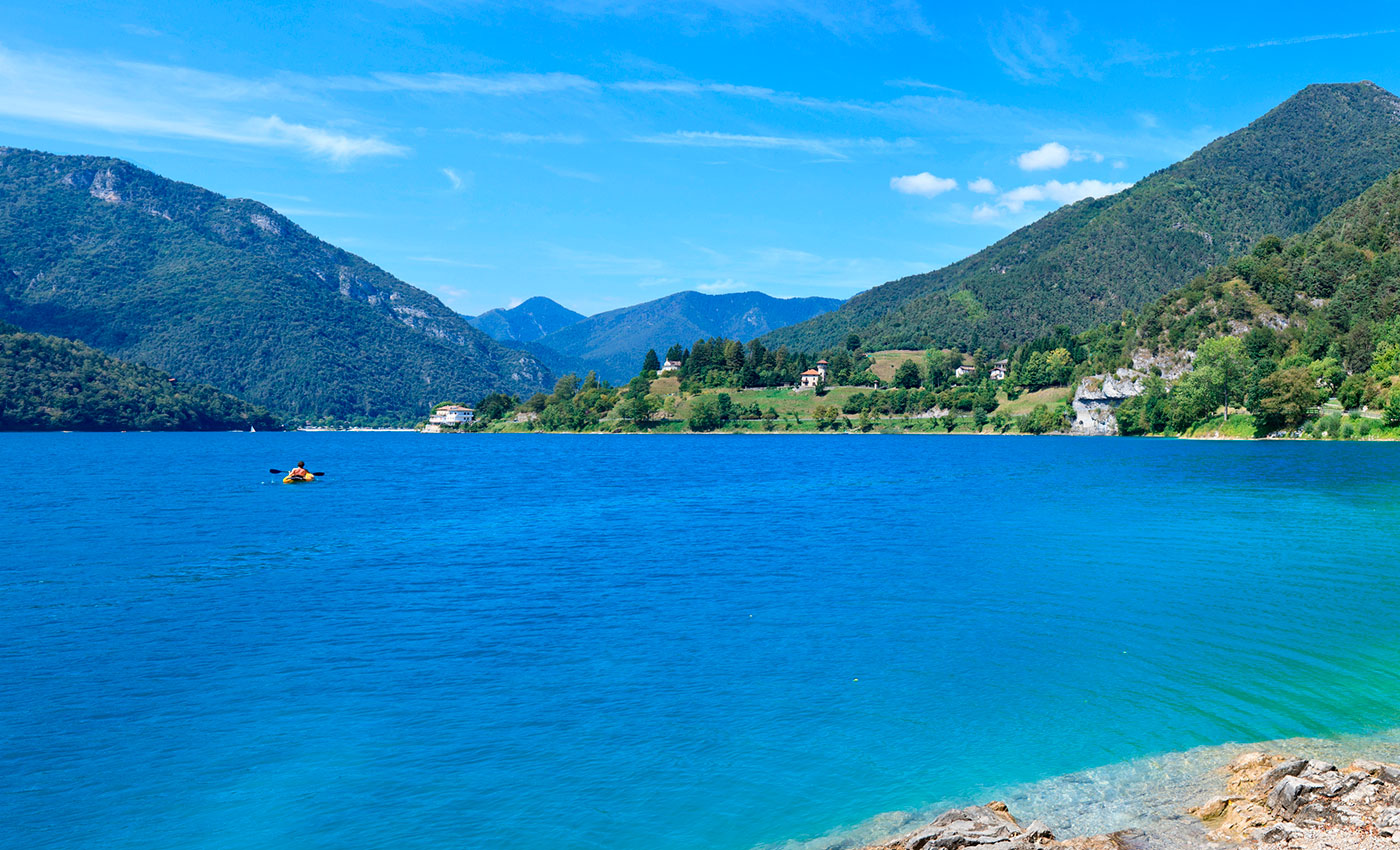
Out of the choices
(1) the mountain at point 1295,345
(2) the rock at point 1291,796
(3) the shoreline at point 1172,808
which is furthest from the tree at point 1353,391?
(2) the rock at point 1291,796

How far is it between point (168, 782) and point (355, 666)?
6902mm

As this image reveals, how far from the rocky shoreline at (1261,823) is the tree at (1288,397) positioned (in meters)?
152

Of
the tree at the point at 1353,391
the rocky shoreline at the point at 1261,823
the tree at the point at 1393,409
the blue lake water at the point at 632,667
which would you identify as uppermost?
the tree at the point at 1353,391

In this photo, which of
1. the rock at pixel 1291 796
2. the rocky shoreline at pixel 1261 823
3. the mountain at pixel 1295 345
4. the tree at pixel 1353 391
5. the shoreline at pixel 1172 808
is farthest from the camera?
the mountain at pixel 1295 345

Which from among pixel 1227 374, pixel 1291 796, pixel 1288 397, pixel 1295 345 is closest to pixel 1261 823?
pixel 1291 796

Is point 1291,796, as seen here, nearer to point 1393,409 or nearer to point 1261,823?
point 1261,823

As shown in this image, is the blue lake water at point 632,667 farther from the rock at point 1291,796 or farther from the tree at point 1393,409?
the tree at point 1393,409

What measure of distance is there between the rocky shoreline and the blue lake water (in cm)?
258

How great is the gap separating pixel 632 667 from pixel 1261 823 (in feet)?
46.1

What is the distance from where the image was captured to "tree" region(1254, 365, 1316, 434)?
139500 mm

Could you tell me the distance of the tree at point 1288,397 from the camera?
458 feet

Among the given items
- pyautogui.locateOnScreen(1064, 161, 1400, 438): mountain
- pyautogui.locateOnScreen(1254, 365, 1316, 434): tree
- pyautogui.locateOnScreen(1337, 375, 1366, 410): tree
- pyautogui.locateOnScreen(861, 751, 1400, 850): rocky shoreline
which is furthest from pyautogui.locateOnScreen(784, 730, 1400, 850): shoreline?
pyautogui.locateOnScreen(1337, 375, 1366, 410): tree

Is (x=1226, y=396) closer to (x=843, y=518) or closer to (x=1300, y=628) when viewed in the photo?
(x=843, y=518)

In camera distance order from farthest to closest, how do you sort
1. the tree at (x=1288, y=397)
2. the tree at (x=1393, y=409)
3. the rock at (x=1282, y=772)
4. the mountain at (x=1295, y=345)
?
the mountain at (x=1295, y=345) → the tree at (x=1288, y=397) → the tree at (x=1393, y=409) → the rock at (x=1282, y=772)
